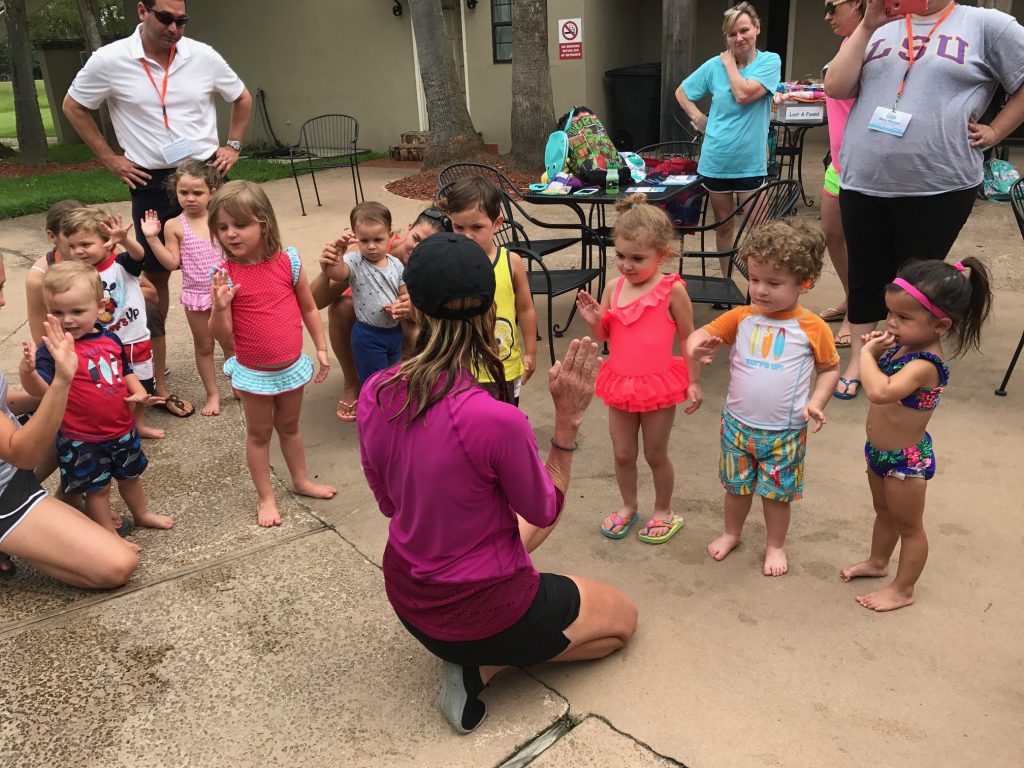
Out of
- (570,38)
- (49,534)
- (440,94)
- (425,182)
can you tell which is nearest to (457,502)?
(49,534)

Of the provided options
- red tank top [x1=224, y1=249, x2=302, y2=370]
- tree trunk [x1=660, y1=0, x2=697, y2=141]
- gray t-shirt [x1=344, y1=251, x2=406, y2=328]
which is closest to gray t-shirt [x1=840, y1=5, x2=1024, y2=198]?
gray t-shirt [x1=344, y1=251, x2=406, y2=328]

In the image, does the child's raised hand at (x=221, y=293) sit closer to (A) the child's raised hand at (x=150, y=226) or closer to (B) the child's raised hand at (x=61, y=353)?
(B) the child's raised hand at (x=61, y=353)

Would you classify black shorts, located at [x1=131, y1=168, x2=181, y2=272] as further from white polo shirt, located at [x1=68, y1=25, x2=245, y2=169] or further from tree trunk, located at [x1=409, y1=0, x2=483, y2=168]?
tree trunk, located at [x1=409, y1=0, x2=483, y2=168]

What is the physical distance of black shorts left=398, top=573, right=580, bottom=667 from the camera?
2094 millimetres

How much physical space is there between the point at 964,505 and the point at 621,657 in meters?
1.62

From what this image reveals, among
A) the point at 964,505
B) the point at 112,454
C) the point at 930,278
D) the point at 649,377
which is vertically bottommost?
the point at 964,505

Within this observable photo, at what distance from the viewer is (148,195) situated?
14.4ft

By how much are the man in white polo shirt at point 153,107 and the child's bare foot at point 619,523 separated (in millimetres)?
2383

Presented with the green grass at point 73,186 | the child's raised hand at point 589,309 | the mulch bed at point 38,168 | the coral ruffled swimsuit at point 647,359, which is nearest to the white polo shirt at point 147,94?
the child's raised hand at point 589,309

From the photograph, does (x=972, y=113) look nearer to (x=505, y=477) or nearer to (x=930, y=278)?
(x=930, y=278)

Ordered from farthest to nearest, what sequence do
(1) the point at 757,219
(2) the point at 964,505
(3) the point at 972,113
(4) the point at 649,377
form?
(1) the point at 757,219, (3) the point at 972,113, (2) the point at 964,505, (4) the point at 649,377

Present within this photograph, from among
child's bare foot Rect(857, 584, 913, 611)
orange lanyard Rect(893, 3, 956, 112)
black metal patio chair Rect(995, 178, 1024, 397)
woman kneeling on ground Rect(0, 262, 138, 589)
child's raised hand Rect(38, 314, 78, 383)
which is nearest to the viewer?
child's raised hand Rect(38, 314, 78, 383)

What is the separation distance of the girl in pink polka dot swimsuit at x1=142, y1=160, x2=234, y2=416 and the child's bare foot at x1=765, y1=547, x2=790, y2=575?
2.55m

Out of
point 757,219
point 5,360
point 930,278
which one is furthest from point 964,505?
point 5,360
